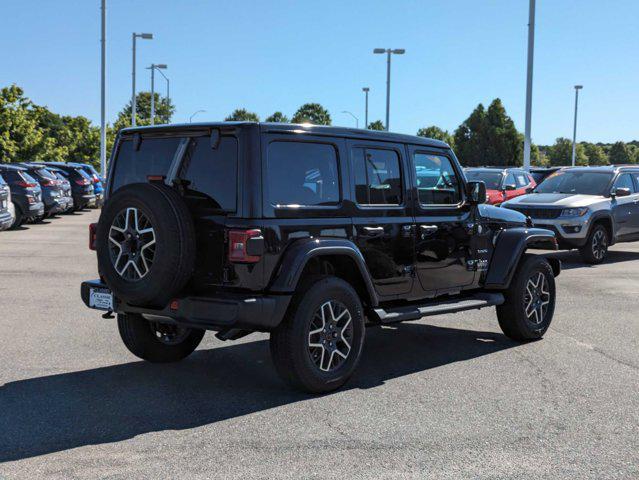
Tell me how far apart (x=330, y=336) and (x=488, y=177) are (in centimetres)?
1715

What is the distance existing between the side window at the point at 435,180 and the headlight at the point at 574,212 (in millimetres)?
8066

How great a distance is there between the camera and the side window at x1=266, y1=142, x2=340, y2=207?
5.71 meters

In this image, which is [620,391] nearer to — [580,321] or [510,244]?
[510,244]

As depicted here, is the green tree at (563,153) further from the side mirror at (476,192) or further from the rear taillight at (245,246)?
the rear taillight at (245,246)

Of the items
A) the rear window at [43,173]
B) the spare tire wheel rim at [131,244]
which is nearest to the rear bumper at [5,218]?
the rear window at [43,173]

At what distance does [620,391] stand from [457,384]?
1.15 meters

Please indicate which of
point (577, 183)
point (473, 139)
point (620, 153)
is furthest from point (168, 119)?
point (577, 183)

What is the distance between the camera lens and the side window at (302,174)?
18.7ft

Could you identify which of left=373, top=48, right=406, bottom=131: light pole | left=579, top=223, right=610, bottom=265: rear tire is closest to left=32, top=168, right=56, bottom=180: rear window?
left=579, top=223, right=610, bottom=265: rear tire

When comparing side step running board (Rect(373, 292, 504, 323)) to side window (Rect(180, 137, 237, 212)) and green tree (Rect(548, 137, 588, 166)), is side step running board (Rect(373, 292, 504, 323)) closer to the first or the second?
side window (Rect(180, 137, 237, 212))

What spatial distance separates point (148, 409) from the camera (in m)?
5.41

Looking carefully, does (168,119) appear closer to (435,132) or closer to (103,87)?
(435,132)

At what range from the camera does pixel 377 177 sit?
657 centimetres

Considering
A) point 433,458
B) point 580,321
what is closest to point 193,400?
point 433,458
